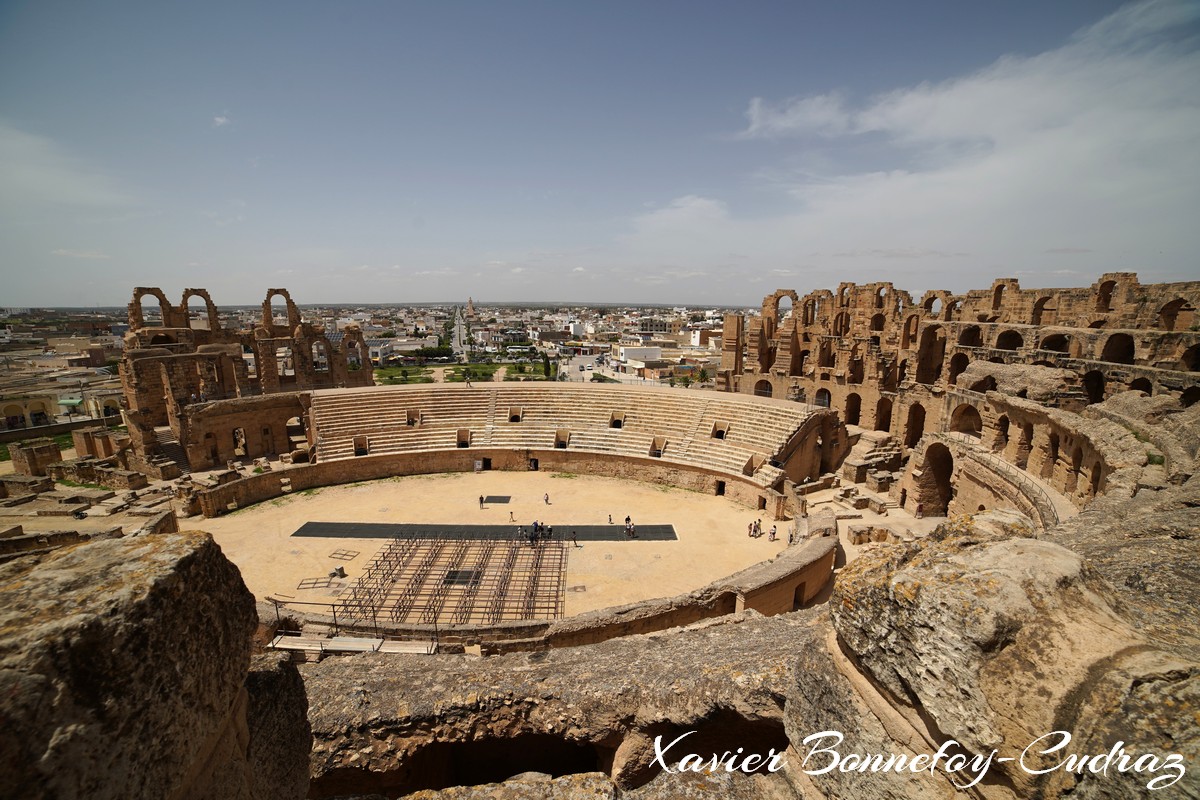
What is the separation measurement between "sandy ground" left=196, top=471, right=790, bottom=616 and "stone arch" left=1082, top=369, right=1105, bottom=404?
12401 mm

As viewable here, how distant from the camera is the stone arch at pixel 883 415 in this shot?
2595cm

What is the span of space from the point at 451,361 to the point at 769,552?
227 ft

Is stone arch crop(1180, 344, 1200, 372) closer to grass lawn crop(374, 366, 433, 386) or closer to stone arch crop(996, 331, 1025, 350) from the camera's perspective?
stone arch crop(996, 331, 1025, 350)

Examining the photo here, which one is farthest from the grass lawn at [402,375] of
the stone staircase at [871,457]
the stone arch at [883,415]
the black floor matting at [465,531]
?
the stone staircase at [871,457]

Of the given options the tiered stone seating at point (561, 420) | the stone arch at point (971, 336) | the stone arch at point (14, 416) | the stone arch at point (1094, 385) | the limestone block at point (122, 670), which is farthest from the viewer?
the stone arch at point (14, 416)

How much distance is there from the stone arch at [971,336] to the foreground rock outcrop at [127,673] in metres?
28.4

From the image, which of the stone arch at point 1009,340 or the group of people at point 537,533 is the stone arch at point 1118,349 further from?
the group of people at point 537,533

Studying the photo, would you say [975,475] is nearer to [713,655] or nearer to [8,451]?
[713,655]

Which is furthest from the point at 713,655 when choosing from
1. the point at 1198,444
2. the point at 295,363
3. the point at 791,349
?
the point at 295,363

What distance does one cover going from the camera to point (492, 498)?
66.8 feet

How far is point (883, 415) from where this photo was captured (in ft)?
86.0

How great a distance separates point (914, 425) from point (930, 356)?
4.65m

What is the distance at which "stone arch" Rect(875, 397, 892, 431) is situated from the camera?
26.0 metres

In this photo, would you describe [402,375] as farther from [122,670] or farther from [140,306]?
[122,670]
